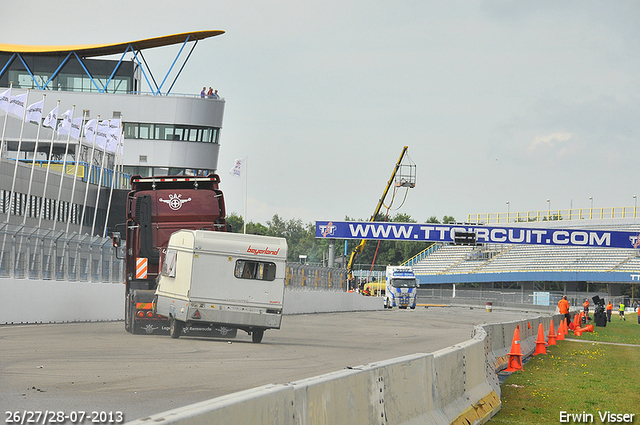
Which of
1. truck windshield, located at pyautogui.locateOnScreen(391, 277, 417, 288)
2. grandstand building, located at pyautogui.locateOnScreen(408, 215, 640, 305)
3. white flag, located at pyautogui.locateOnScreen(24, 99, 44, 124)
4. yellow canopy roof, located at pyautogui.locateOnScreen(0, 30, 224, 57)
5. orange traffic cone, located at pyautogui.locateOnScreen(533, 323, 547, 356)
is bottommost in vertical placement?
orange traffic cone, located at pyautogui.locateOnScreen(533, 323, 547, 356)

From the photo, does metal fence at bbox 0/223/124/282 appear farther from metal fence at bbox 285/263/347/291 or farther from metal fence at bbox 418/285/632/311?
metal fence at bbox 418/285/632/311

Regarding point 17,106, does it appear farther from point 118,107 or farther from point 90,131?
point 118,107

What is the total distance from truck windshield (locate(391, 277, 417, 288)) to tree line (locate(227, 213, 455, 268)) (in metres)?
50.4

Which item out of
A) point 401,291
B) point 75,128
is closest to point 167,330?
point 75,128

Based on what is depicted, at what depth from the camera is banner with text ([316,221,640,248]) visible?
67500 millimetres

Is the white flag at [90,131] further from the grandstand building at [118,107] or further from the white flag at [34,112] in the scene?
the grandstand building at [118,107]

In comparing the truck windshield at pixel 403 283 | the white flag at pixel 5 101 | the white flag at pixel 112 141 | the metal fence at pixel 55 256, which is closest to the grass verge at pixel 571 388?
the metal fence at pixel 55 256

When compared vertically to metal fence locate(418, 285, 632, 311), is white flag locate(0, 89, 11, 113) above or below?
above

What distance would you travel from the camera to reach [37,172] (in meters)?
58.0

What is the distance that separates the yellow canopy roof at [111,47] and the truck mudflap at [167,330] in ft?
182

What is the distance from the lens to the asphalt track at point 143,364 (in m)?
9.12

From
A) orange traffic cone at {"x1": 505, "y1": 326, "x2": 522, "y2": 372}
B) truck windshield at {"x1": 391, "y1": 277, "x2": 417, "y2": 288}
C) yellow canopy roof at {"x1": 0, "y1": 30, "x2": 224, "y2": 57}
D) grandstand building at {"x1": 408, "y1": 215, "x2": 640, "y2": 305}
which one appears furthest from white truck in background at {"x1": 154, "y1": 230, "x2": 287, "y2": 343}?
grandstand building at {"x1": 408, "y1": 215, "x2": 640, "y2": 305}

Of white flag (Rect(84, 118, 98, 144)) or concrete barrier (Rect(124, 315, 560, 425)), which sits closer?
concrete barrier (Rect(124, 315, 560, 425))

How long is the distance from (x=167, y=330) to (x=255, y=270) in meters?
3.55
